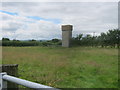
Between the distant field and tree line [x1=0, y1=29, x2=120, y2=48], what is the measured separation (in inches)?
3.8

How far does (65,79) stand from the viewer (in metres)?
1.78

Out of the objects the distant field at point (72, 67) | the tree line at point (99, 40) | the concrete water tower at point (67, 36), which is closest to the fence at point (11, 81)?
the distant field at point (72, 67)

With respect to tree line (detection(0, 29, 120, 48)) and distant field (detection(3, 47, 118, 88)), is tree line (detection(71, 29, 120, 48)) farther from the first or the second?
distant field (detection(3, 47, 118, 88))

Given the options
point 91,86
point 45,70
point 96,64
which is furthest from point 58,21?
point 91,86

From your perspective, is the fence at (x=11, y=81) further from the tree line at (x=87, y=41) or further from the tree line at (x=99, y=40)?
the tree line at (x=99, y=40)

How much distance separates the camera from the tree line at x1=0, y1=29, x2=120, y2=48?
5.64 ft

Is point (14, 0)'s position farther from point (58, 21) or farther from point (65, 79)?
point (65, 79)

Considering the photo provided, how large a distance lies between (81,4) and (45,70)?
124cm

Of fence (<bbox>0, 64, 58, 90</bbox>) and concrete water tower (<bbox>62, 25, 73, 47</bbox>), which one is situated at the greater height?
concrete water tower (<bbox>62, 25, 73, 47</bbox>)

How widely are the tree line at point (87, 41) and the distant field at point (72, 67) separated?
0.10 meters

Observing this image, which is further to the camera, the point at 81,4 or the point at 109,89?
the point at 81,4

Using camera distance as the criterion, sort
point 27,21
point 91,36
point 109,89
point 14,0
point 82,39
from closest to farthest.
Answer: point 109,89 < point 14,0 < point 82,39 < point 91,36 < point 27,21

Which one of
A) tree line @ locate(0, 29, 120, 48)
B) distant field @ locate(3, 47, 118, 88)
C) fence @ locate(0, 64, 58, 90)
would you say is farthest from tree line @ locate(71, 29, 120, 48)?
fence @ locate(0, 64, 58, 90)

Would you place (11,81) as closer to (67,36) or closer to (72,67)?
(67,36)
